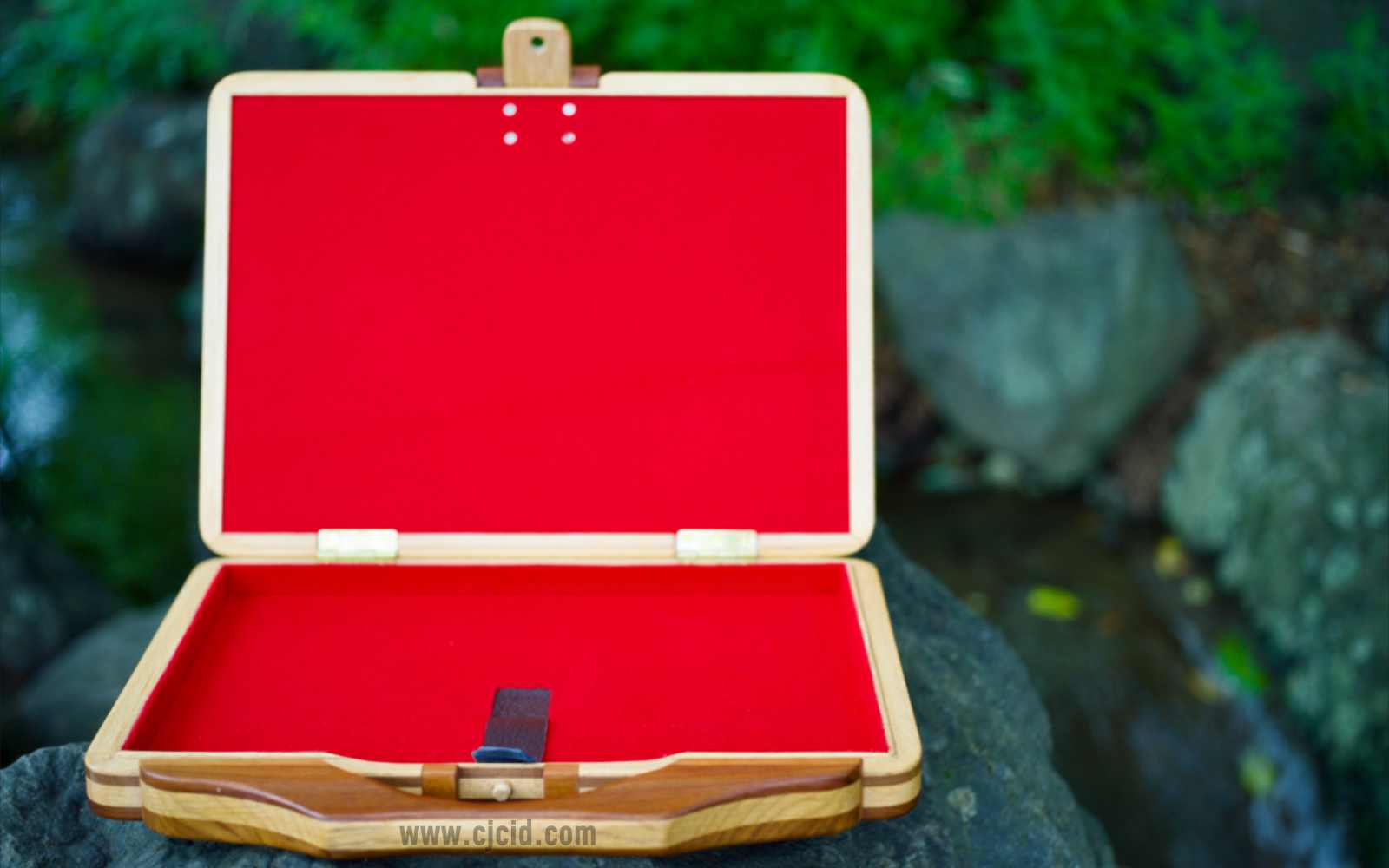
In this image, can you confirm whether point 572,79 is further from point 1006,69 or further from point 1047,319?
point 1006,69

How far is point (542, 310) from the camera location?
1607mm

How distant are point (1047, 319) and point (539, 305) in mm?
1946

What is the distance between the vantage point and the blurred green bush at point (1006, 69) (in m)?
3.11

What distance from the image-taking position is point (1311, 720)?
255 centimetres

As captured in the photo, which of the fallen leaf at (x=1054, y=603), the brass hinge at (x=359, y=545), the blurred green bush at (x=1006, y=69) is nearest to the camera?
the brass hinge at (x=359, y=545)

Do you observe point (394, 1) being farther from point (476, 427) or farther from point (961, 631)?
point (961, 631)

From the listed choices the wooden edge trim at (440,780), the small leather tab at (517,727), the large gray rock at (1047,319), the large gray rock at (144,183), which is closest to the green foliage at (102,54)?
the large gray rock at (144,183)

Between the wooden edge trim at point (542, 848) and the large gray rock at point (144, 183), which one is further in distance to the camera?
the large gray rock at point (144, 183)

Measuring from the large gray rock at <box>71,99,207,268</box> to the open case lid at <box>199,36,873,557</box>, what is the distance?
3016 mm

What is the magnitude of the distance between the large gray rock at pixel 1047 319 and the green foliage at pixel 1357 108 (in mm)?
730

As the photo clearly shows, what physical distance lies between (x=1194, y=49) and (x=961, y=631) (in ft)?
7.76

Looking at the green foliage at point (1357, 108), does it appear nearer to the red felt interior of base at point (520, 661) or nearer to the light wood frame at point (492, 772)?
the red felt interior of base at point (520, 661)

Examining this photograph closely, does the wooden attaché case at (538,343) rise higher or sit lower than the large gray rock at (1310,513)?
higher

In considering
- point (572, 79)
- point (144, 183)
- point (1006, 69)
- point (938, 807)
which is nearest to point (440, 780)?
point (938, 807)
